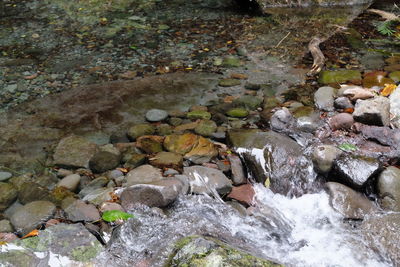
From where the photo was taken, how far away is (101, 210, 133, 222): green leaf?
3.21 metres

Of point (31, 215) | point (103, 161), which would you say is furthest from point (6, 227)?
point (103, 161)

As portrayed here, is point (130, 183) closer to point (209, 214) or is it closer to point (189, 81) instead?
point (209, 214)

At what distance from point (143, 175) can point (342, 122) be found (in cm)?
228

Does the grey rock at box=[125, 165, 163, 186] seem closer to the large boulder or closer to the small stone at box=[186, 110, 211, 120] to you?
the large boulder

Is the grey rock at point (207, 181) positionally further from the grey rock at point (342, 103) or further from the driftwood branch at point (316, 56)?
the driftwood branch at point (316, 56)

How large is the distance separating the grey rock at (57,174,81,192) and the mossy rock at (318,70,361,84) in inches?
137

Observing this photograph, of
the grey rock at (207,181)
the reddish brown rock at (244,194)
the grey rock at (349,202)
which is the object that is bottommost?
the reddish brown rock at (244,194)

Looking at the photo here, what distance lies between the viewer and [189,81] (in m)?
5.51

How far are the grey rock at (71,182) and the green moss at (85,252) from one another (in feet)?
2.77

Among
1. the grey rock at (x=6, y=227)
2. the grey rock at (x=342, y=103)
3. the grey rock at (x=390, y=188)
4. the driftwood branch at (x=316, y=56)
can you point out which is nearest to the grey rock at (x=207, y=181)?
the grey rock at (x=390, y=188)

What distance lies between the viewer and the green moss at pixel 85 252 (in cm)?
283

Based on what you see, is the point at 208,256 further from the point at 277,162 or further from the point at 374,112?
the point at 374,112

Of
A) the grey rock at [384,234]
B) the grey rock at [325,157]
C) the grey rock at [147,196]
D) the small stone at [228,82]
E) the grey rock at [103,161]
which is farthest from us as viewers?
the small stone at [228,82]

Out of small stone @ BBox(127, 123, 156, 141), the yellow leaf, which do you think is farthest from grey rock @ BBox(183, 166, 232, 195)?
the yellow leaf
